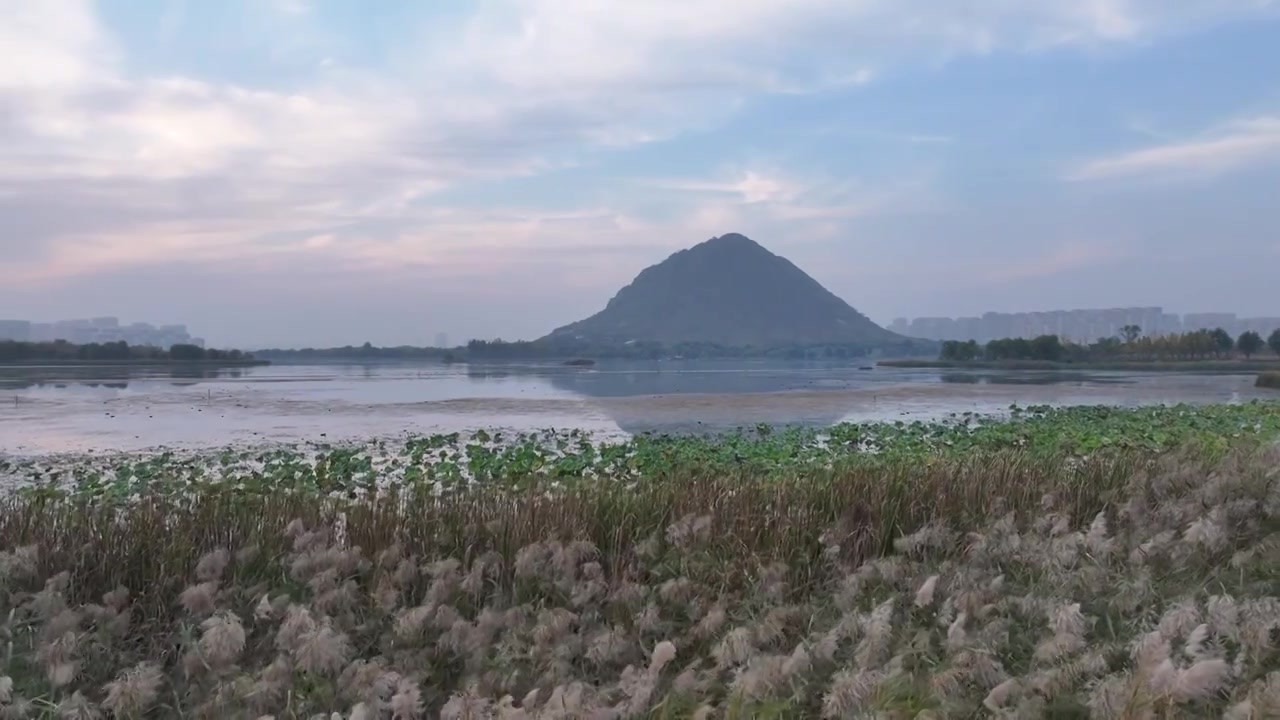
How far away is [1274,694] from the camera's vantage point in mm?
3709

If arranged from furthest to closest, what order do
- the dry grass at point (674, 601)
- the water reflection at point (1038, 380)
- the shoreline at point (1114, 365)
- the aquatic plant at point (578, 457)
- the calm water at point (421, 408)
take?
the shoreline at point (1114, 365)
the water reflection at point (1038, 380)
the calm water at point (421, 408)
the aquatic plant at point (578, 457)
the dry grass at point (674, 601)

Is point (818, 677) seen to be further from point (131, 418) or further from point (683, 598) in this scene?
point (131, 418)

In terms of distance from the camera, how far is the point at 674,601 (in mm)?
5871

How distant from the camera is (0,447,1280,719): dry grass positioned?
14.0 ft

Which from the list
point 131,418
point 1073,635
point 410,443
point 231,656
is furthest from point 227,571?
point 131,418

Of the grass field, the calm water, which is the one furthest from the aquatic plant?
the calm water

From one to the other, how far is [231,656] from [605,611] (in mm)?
2245

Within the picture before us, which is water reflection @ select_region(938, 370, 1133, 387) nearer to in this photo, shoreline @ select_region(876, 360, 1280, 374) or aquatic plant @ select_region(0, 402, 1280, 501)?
shoreline @ select_region(876, 360, 1280, 374)

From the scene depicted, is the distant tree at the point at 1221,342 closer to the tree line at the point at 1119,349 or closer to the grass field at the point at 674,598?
the tree line at the point at 1119,349

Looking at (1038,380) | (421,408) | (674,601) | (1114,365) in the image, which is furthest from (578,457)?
(1114,365)

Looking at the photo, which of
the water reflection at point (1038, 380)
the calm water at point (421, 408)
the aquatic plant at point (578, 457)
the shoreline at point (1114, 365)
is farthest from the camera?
the shoreline at point (1114, 365)

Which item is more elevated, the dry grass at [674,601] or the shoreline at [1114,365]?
the shoreline at [1114,365]

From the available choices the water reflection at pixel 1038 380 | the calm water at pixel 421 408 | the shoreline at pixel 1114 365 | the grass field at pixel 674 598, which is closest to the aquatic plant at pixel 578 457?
the grass field at pixel 674 598

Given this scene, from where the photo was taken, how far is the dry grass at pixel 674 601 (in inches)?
168
